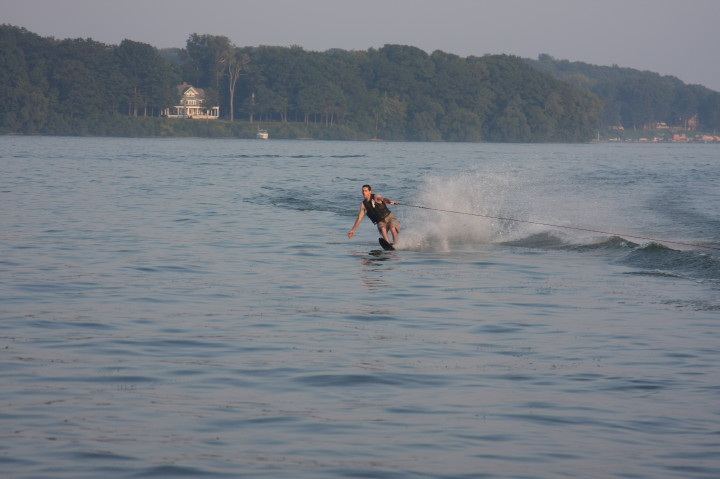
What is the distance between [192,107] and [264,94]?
48.2 ft

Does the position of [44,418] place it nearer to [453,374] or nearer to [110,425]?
[110,425]

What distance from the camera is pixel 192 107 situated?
180 metres

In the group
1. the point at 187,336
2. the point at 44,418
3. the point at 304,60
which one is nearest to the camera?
the point at 44,418

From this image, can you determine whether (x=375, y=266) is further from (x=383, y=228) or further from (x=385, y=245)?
(x=383, y=228)

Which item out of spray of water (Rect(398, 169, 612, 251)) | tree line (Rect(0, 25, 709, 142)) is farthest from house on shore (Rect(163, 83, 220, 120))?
spray of water (Rect(398, 169, 612, 251))

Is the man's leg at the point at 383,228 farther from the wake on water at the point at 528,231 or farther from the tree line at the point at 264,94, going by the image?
the tree line at the point at 264,94

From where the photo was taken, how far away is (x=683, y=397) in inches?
363

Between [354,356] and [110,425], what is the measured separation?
3.29m

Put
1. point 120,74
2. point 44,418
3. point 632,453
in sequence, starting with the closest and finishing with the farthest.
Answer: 1. point 632,453
2. point 44,418
3. point 120,74

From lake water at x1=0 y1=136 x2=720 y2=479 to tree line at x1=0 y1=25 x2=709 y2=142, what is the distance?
451 ft

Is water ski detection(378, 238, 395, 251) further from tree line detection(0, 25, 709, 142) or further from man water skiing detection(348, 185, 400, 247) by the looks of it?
tree line detection(0, 25, 709, 142)

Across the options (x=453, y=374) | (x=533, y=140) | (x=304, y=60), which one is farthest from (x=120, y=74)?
(x=453, y=374)

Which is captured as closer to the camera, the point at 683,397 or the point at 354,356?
the point at 683,397

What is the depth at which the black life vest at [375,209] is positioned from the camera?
20.5 meters
